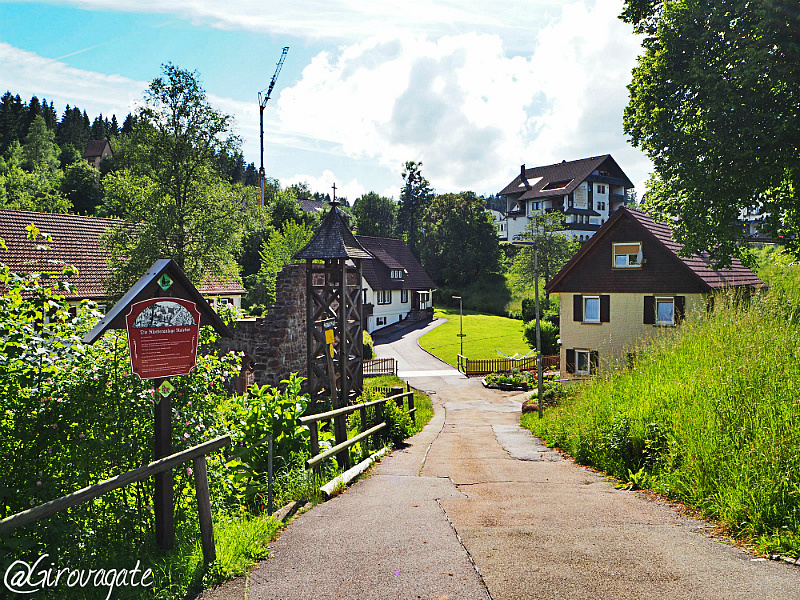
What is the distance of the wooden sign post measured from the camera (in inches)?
174

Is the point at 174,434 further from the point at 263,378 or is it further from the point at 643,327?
the point at 643,327

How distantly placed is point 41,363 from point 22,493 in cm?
91

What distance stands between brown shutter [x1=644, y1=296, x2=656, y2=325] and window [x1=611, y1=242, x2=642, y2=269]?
165 cm

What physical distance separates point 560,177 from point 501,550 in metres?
78.2

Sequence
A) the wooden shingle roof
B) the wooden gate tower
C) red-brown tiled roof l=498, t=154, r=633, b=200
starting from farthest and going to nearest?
red-brown tiled roof l=498, t=154, r=633, b=200 → the wooden shingle roof → the wooden gate tower

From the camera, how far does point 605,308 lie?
28.9m

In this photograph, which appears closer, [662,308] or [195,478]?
[195,478]

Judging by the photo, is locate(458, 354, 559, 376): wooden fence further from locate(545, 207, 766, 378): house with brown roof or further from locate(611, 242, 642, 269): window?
locate(611, 242, 642, 269): window

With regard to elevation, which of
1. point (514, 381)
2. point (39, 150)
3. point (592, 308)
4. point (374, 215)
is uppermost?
point (39, 150)

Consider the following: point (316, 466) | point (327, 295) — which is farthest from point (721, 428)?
point (327, 295)

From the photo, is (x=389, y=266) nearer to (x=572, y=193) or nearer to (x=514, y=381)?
(x=514, y=381)

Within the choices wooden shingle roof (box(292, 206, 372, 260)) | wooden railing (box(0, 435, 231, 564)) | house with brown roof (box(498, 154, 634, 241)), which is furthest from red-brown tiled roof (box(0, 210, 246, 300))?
house with brown roof (box(498, 154, 634, 241))

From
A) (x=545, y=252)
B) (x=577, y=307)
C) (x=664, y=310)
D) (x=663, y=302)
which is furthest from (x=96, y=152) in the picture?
(x=664, y=310)
